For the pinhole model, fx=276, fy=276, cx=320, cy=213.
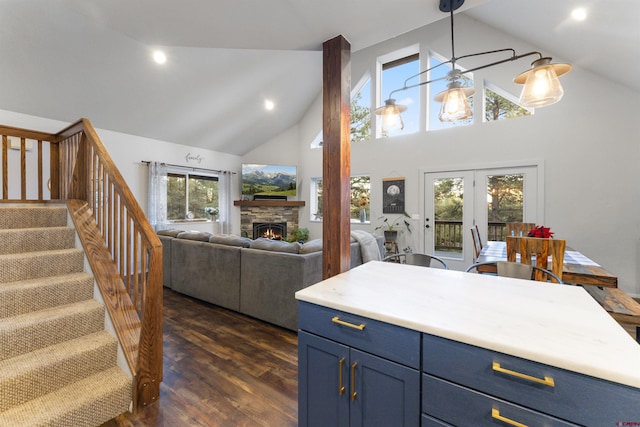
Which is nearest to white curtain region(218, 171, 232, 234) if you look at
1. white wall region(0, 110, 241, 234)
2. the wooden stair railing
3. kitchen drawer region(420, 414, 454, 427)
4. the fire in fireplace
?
white wall region(0, 110, 241, 234)

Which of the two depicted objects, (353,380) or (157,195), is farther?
(157,195)

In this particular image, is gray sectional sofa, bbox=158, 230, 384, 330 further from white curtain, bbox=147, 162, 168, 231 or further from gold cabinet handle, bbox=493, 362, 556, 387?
gold cabinet handle, bbox=493, 362, 556, 387

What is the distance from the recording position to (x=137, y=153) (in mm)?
5074

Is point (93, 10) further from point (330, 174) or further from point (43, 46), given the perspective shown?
point (330, 174)

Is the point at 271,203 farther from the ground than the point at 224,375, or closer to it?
farther from the ground

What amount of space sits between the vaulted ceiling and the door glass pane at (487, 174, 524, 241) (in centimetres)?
180

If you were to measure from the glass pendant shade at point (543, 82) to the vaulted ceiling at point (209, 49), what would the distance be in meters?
0.59

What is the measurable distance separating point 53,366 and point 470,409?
2176 mm

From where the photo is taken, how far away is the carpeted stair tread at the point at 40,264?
A: 6.30 ft

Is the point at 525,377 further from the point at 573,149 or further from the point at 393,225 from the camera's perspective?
the point at 393,225

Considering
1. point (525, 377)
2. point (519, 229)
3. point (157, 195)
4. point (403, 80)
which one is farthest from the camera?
point (403, 80)

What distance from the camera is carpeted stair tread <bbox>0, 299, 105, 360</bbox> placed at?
163 centimetres

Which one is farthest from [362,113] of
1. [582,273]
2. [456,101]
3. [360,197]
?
[582,273]

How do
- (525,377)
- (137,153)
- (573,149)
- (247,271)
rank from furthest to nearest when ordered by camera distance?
1. (137,153)
2. (573,149)
3. (247,271)
4. (525,377)
